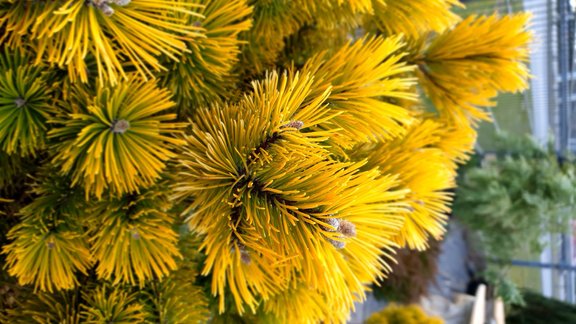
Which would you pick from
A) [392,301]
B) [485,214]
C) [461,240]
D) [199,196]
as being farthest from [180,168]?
[461,240]

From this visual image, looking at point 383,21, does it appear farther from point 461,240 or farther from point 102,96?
point 461,240

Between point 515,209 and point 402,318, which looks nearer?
point 402,318

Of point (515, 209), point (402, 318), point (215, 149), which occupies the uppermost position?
point (515, 209)

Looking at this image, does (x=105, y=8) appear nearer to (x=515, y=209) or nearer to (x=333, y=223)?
(x=333, y=223)

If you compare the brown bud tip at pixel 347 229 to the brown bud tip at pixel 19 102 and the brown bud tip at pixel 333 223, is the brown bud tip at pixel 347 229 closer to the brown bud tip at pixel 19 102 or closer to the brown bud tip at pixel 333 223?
the brown bud tip at pixel 333 223

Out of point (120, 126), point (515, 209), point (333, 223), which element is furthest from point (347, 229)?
point (515, 209)

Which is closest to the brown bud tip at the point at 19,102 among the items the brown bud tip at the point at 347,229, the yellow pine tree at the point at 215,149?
the yellow pine tree at the point at 215,149
